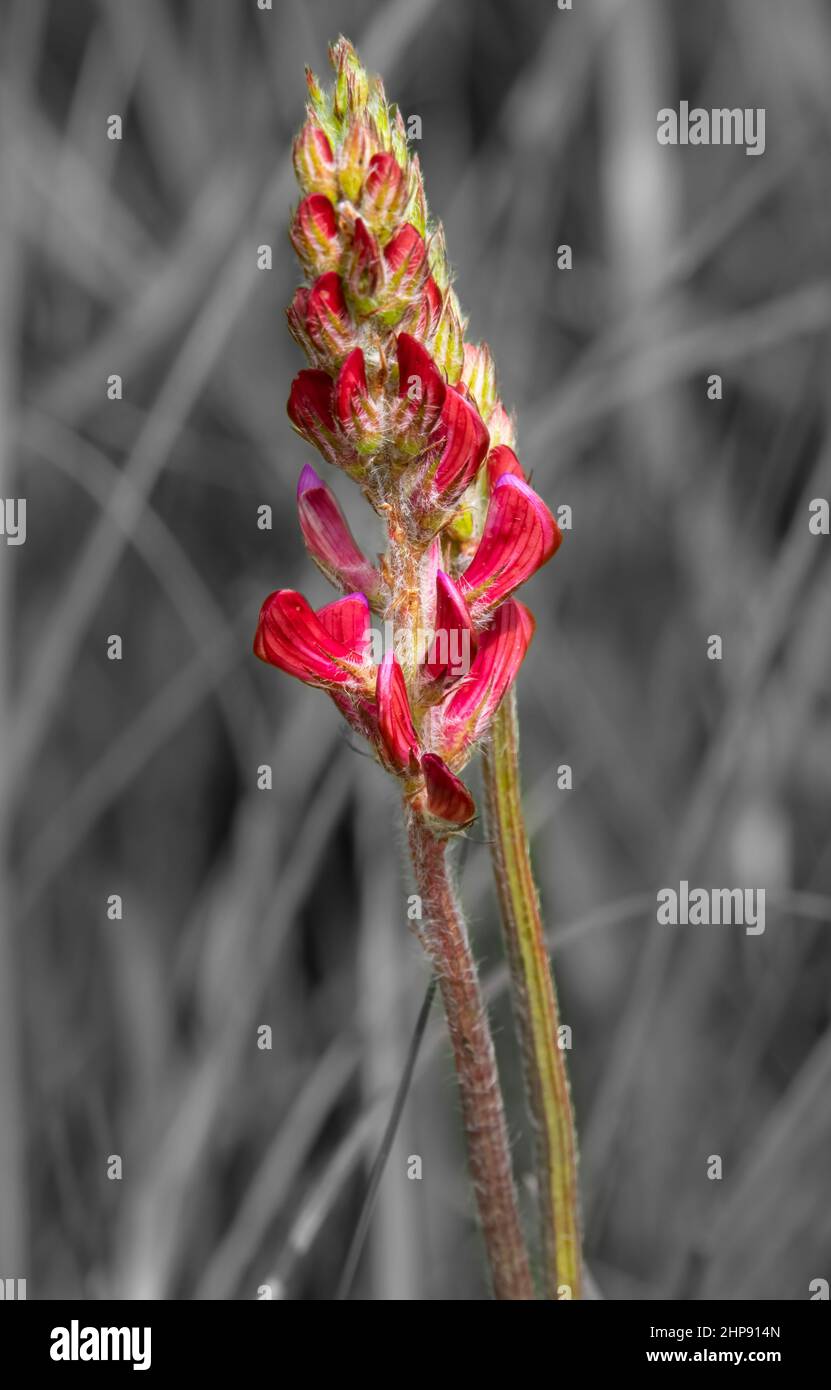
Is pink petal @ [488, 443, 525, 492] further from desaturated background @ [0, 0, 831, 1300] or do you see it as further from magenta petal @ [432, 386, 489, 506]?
desaturated background @ [0, 0, 831, 1300]

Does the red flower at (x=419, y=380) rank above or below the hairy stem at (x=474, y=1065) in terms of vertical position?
above

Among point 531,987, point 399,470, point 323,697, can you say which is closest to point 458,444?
point 399,470

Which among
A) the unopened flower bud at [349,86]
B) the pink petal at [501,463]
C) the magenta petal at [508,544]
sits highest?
the unopened flower bud at [349,86]

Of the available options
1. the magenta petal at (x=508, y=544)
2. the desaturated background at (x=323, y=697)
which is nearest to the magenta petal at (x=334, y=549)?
the magenta petal at (x=508, y=544)

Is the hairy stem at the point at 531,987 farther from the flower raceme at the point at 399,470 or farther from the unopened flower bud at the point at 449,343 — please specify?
the unopened flower bud at the point at 449,343
